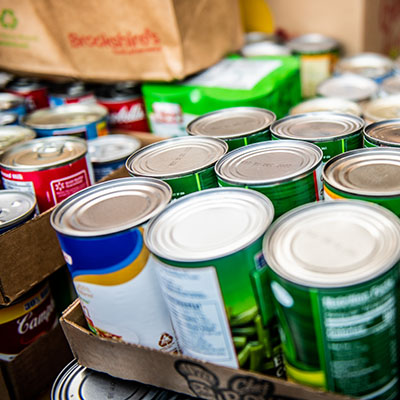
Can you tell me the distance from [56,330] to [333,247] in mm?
871

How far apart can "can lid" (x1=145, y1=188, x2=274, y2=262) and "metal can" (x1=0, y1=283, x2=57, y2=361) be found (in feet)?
1.92

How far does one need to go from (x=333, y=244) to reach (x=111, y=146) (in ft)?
3.30

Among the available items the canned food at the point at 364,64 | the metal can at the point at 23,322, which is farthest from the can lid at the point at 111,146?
the canned food at the point at 364,64

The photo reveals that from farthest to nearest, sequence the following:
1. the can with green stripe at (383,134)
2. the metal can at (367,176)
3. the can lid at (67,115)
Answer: the can lid at (67,115), the can with green stripe at (383,134), the metal can at (367,176)

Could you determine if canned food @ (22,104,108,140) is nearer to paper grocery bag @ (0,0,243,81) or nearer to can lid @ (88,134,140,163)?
can lid @ (88,134,140,163)

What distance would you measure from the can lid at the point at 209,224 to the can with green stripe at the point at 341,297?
0.05 metres

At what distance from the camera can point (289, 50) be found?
233 cm

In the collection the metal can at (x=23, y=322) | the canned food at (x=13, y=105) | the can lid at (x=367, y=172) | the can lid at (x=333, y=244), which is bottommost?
the metal can at (x=23, y=322)

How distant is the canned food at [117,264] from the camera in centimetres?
80

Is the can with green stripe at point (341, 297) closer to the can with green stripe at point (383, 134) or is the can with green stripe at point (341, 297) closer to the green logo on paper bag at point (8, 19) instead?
the can with green stripe at point (383, 134)

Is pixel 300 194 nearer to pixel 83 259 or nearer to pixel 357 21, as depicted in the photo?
pixel 83 259

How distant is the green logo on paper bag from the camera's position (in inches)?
74.8

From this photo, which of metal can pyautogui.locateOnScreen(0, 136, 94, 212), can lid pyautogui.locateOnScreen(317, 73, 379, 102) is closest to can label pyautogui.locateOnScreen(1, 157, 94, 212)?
metal can pyautogui.locateOnScreen(0, 136, 94, 212)

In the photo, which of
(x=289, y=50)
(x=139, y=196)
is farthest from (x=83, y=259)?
(x=289, y=50)
